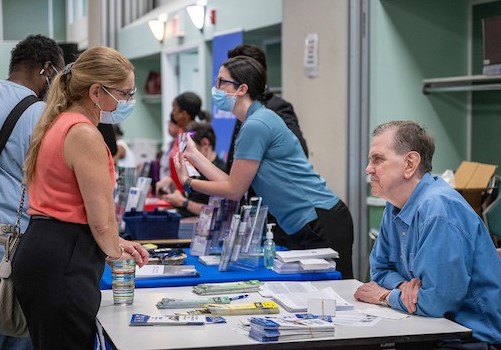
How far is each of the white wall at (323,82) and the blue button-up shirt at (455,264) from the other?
3031 millimetres

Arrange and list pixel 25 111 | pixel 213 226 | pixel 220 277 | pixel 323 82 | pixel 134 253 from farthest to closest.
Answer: pixel 323 82 < pixel 213 226 < pixel 220 277 < pixel 25 111 < pixel 134 253

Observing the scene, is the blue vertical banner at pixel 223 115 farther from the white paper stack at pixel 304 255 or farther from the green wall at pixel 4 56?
the white paper stack at pixel 304 255

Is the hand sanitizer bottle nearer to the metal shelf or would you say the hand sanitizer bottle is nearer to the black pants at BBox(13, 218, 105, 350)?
the black pants at BBox(13, 218, 105, 350)

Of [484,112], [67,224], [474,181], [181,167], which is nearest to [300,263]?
[181,167]

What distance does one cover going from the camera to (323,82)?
6.16 m

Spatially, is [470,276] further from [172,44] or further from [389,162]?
[172,44]

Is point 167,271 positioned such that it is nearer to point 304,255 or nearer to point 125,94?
point 304,255

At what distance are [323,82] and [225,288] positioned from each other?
10.4 ft

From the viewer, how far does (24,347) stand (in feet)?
11.6

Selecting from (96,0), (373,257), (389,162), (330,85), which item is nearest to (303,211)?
(373,257)

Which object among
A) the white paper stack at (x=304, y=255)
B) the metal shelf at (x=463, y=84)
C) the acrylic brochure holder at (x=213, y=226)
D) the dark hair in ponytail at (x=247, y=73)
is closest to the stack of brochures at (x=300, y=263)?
the white paper stack at (x=304, y=255)

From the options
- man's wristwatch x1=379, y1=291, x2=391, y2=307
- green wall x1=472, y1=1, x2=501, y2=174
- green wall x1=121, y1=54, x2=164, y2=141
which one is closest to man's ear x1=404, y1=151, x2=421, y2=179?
man's wristwatch x1=379, y1=291, x2=391, y2=307

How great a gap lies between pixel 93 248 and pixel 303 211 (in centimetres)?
153

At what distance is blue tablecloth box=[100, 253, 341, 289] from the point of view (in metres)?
3.45
